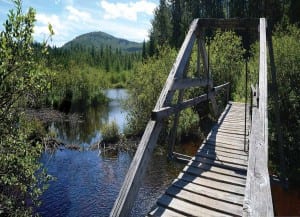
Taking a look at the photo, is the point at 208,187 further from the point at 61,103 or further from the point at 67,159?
the point at 61,103

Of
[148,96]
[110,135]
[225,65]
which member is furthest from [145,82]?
[225,65]

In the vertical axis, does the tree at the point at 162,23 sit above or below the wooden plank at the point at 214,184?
above

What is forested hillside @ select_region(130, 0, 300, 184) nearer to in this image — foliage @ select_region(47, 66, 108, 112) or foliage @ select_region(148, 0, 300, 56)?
foliage @ select_region(148, 0, 300, 56)

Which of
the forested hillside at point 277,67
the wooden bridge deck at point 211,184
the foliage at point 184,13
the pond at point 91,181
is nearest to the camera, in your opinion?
the wooden bridge deck at point 211,184

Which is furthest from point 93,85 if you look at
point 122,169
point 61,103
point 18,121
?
point 18,121

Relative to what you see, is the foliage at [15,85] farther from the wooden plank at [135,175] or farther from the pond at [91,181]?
the pond at [91,181]

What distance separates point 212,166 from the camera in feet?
23.9

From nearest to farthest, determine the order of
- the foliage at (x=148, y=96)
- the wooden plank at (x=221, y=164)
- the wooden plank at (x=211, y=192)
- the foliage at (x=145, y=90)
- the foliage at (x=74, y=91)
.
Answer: the wooden plank at (x=211, y=192), the wooden plank at (x=221, y=164), the foliage at (x=148, y=96), the foliage at (x=145, y=90), the foliage at (x=74, y=91)

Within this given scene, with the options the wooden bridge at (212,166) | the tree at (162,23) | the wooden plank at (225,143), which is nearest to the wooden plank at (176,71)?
the wooden bridge at (212,166)

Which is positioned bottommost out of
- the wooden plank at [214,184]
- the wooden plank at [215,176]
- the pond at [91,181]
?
the pond at [91,181]

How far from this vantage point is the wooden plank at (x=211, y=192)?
557 cm

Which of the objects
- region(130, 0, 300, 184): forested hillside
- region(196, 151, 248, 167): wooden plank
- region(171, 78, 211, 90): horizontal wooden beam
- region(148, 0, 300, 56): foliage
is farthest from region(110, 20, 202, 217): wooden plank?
region(148, 0, 300, 56): foliage

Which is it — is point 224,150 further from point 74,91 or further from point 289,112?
point 74,91

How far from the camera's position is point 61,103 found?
40875 millimetres
